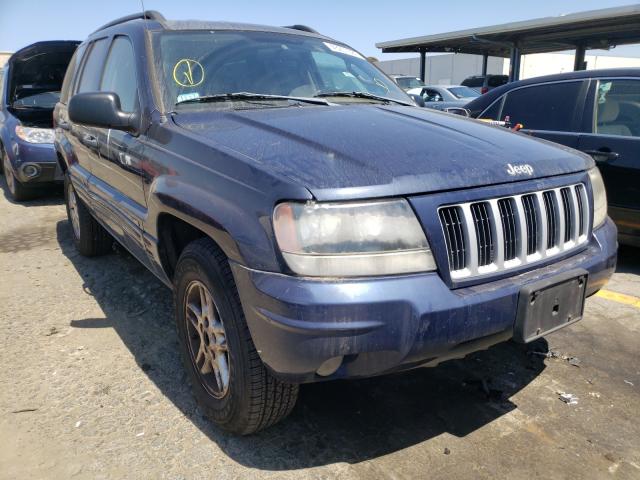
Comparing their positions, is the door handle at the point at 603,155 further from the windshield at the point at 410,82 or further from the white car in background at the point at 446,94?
the windshield at the point at 410,82

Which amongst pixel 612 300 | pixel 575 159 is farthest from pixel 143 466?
pixel 612 300

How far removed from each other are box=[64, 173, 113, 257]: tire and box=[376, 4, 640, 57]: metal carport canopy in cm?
1466

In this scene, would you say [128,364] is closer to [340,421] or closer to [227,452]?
[227,452]

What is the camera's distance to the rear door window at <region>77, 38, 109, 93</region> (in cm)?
392

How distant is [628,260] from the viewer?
487 cm

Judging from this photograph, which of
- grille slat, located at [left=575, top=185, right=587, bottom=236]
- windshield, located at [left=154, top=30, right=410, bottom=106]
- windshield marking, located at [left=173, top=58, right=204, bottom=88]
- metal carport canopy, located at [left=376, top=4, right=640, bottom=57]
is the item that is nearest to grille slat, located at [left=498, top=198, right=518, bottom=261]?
grille slat, located at [left=575, top=185, right=587, bottom=236]

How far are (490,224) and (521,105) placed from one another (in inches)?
138

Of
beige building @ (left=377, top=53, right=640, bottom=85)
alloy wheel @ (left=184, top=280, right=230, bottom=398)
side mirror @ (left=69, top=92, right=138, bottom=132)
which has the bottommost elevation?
beige building @ (left=377, top=53, right=640, bottom=85)

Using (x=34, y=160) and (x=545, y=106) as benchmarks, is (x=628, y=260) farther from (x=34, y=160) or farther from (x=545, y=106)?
(x=34, y=160)

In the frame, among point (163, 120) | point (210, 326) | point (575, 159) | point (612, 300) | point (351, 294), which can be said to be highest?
point (163, 120)

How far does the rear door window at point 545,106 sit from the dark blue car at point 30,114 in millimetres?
5021

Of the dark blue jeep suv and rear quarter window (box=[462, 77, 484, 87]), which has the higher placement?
the dark blue jeep suv

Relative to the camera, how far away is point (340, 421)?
2520mm

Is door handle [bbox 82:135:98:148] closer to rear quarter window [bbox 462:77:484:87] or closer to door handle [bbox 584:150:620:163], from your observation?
door handle [bbox 584:150:620:163]
